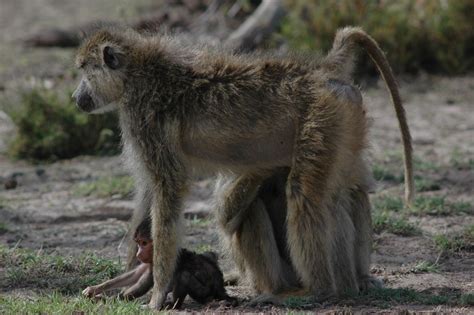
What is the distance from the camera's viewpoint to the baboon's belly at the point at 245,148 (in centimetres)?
686

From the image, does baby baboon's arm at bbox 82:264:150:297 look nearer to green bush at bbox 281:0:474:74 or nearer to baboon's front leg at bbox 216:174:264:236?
baboon's front leg at bbox 216:174:264:236

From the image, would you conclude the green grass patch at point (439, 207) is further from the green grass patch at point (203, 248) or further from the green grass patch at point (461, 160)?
the green grass patch at point (203, 248)

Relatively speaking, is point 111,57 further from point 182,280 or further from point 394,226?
point 394,226

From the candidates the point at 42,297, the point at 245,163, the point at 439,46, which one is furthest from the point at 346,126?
the point at 439,46

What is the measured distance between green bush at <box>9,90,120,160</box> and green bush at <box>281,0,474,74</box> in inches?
143

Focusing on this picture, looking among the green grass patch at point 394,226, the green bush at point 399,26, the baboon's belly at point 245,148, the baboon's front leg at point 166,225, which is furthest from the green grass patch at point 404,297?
the green bush at point 399,26

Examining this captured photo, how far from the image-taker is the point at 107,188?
34.2ft

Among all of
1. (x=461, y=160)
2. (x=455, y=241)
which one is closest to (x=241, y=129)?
(x=455, y=241)

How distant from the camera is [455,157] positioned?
448 inches

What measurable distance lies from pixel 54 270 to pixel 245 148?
6.31 ft

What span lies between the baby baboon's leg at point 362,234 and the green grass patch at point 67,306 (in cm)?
164

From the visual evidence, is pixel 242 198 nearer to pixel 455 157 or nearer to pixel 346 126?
pixel 346 126

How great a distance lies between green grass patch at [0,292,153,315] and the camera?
625 centimetres

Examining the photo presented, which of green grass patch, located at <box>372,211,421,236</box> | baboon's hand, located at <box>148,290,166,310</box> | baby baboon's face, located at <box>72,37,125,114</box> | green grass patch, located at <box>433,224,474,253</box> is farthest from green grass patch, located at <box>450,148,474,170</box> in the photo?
baboon's hand, located at <box>148,290,166,310</box>
